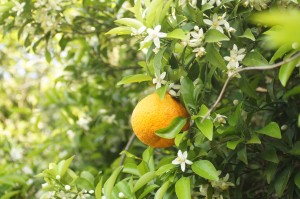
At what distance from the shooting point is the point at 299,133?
1.35m

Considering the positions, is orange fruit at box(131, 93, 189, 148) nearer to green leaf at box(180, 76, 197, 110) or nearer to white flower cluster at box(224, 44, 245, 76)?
green leaf at box(180, 76, 197, 110)

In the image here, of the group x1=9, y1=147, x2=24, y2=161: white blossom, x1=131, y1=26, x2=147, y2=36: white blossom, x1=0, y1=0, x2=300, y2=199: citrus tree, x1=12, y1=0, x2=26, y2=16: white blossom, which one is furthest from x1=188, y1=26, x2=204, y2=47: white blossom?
x1=9, y1=147, x2=24, y2=161: white blossom

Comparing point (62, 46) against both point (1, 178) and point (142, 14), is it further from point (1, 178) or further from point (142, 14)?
point (142, 14)

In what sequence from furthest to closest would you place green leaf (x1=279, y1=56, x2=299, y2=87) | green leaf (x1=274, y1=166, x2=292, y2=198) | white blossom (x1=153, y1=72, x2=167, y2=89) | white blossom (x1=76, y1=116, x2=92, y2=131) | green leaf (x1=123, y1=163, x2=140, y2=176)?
white blossom (x1=76, y1=116, x2=92, y2=131) < green leaf (x1=123, y1=163, x2=140, y2=176) < green leaf (x1=274, y1=166, x2=292, y2=198) < white blossom (x1=153, y1=72, x2=167, y2=89) < green leaf (x1=279, y1=56, x2=299, y2=87)

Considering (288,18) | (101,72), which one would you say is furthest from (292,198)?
(101,72)

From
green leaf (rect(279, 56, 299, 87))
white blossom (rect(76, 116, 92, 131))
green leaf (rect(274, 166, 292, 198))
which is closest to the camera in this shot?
green leaf (rect(279, 56, 299, 87))

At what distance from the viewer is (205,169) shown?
105cm

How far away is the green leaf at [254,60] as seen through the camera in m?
1.09

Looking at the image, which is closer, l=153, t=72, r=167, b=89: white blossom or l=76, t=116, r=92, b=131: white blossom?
l=153, t=72, r=167, b=89: white blossom

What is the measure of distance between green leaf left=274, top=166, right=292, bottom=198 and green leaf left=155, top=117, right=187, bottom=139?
0.34 meters

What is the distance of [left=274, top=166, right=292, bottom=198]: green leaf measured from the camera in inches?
46.8

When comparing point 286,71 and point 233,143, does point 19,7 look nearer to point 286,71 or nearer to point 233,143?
point 233,143

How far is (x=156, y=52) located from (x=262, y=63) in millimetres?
258

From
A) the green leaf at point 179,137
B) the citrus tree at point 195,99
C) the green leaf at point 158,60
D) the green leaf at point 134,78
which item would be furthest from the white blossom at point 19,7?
the green leaf at point 179,137
